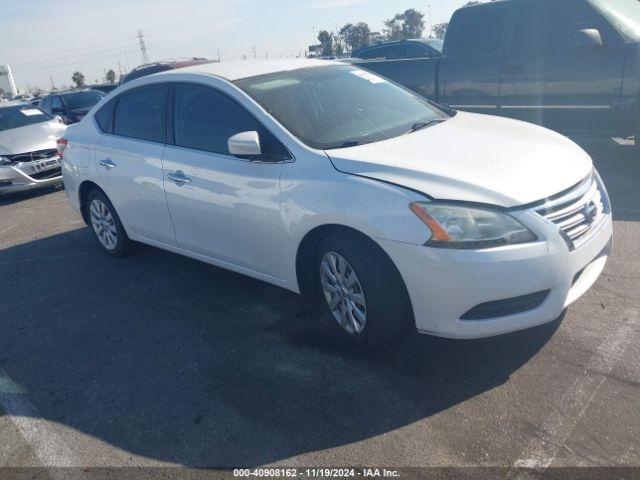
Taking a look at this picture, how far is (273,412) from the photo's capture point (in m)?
3.18

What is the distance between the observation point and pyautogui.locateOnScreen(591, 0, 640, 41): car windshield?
6926 mm

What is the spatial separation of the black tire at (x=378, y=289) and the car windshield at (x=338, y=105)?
0.71 meters

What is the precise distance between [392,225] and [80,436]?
6.53 ft

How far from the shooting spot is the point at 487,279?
3.01 meters

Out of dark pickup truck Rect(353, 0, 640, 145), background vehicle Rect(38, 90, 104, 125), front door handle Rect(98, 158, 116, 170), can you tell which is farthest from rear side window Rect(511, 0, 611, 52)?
background vehicle Rect(38, 90, 104, 125)

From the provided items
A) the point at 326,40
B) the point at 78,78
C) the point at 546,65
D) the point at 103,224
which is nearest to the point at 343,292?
the point at 103,224

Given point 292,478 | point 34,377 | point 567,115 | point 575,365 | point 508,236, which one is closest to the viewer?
point 292,478

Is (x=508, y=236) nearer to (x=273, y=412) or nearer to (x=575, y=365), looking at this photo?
(x=575, y=365)

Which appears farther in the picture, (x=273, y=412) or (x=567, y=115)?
(x=567, y=115)

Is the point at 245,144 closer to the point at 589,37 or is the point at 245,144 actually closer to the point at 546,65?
the point at 589,37

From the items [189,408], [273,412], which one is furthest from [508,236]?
[189,408]

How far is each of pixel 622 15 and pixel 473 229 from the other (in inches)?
223

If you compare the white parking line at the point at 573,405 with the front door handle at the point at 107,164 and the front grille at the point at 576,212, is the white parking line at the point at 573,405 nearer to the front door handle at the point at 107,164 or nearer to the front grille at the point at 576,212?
the front grille at the point at 576,212

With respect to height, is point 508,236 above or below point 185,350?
above
